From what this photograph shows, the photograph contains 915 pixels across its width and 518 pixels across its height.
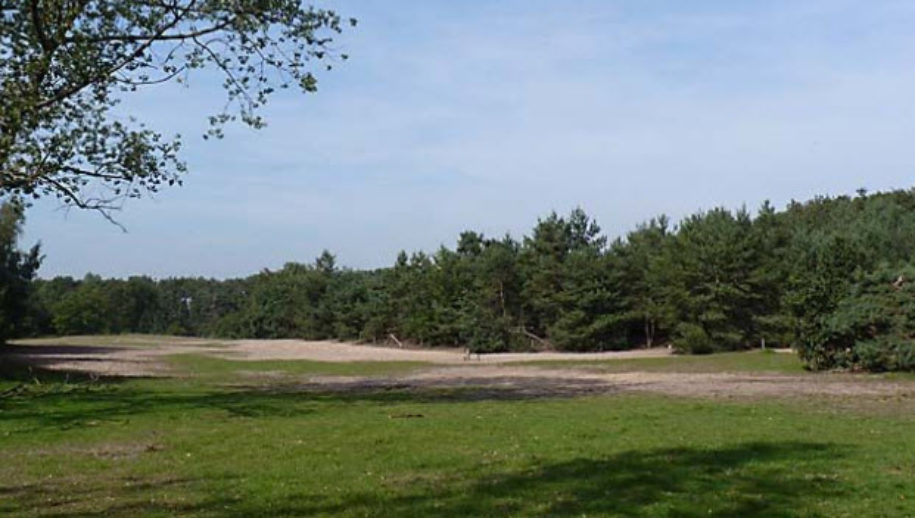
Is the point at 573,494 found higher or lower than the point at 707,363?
lower

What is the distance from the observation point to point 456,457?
44.8ft

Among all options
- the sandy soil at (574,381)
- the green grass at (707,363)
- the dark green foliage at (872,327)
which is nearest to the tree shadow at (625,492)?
the sandy soil at (574,381)

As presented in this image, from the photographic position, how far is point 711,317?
5209cm

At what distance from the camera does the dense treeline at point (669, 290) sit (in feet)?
116

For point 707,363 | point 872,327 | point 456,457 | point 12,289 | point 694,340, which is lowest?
point 456,457

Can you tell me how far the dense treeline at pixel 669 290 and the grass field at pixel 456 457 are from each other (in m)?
13.5

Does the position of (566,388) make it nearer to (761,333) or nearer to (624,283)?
(761,333)

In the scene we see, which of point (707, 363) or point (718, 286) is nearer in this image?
point (707, 363)

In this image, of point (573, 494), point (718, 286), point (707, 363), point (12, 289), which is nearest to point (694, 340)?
point (718, 286)

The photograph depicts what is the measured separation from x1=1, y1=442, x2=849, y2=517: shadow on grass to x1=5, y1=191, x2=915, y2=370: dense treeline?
81.4ft

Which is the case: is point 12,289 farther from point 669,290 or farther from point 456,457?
point 456,457

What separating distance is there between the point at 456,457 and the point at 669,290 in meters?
43.4

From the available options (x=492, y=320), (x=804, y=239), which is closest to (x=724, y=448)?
(x=804, y=239)

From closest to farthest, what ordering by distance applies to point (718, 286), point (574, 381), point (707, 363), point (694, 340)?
point (574, 381), point (707, 363), point (718, 286), point (694, 340)
